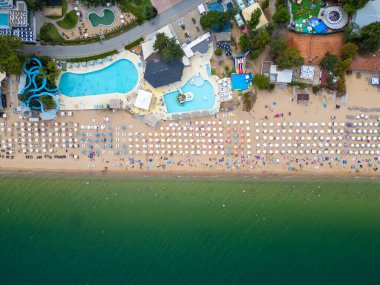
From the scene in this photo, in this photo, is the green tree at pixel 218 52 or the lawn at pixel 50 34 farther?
the lawn at pixel 50 34

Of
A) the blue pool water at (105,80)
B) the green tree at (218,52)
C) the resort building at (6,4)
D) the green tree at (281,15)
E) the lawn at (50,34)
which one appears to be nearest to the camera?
the resort building at (6,4)

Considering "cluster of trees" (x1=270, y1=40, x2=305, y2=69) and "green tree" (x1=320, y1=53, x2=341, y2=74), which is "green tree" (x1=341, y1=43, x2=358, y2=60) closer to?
"green tree" (x1=320, y1=53, x2=341, y2=74)

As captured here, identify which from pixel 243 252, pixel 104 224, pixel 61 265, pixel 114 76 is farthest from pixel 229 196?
pixel 61 265

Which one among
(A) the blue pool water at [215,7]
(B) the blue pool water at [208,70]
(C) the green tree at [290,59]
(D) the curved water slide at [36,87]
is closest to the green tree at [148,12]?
(A) the blue pool water at [215,7]

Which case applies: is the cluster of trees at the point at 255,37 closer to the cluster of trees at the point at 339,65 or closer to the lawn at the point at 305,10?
the lawn at the point at 305,10

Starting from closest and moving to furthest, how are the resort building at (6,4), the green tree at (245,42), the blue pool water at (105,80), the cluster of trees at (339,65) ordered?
the resort building at (6,4) → the cluster of trees at (339,65) → the green tree at (245,42) → the blue pool water at (105,80)

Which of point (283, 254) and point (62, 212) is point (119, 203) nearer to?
point (62, 212)

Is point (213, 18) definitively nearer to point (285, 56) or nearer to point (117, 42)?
point (285, 56)
